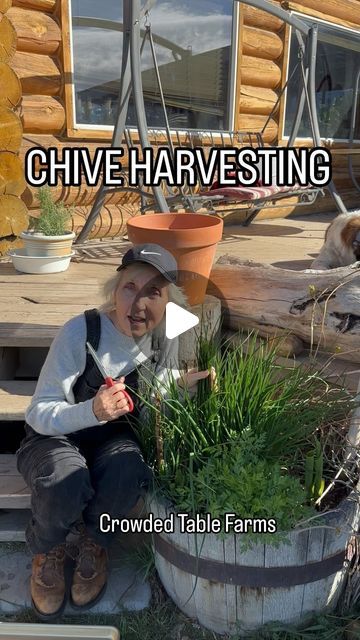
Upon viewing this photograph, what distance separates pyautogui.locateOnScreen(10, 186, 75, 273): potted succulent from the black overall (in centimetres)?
158

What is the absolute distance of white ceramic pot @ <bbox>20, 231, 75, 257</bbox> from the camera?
304 centimetres

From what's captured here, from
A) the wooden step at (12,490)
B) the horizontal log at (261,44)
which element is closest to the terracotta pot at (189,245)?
the wooden step at (12,490)

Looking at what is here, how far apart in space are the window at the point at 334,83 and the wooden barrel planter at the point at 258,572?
500 centimetres

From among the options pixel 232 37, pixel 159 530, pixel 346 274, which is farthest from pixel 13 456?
pixel 232 37

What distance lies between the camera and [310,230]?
5.19m

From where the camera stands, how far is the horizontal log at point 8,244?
350 cm

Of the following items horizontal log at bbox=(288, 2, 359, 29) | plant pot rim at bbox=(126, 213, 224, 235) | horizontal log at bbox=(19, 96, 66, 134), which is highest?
horizontal log at bbox=(288, 2, 359, 29)

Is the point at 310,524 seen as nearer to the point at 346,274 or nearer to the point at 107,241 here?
the point at 346,274

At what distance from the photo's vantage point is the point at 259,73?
521 centimetres

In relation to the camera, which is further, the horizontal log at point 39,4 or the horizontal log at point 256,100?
the horizontal log at point 256,100

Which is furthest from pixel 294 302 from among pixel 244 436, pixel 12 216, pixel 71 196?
pixel 71 196

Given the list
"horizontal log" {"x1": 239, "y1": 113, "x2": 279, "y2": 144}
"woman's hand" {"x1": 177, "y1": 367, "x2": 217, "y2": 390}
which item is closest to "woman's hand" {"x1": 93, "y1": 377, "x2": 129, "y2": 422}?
"woman's hand" {"x1": 177, "y1": 367, "x2": 217, "y2": 390}

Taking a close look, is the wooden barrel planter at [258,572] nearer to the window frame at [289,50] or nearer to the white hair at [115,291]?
the white hair at [115,291]

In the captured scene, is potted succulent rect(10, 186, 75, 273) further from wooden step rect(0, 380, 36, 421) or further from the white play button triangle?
the white play button triangle
